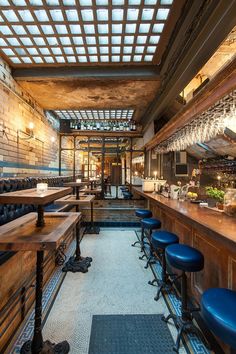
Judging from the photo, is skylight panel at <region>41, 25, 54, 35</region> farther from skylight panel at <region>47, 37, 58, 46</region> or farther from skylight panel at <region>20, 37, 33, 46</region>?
skylight panel at <region>20, 37, 33, 46</region>

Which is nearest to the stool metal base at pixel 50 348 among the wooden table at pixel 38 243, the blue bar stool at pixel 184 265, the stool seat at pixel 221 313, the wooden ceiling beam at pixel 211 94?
the wooden table at pixel 38 243

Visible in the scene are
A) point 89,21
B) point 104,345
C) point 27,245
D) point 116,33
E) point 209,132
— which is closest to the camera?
point 27,245

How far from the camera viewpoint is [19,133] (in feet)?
13.2

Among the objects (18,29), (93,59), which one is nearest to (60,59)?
(93,59)

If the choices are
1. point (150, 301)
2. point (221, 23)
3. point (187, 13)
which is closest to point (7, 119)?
point (187, 13)

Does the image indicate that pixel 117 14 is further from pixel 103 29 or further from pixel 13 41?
pixel 13 41

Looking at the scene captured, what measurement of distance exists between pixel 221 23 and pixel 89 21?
5.44 ft

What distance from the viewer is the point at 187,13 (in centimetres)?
249

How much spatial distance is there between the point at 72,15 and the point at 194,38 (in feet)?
5.22

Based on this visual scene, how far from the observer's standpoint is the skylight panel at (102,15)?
259 cm

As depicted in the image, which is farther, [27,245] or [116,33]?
[116,33]

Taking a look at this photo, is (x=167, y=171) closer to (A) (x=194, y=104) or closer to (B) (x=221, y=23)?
(A) (x=194, y=104)

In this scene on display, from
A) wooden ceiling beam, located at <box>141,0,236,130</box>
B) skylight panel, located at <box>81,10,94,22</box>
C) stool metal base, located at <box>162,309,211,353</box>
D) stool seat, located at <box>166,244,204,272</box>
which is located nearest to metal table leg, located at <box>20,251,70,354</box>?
stool metal base, located at <box>162,309,211,353</box>

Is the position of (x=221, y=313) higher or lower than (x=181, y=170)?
lower
